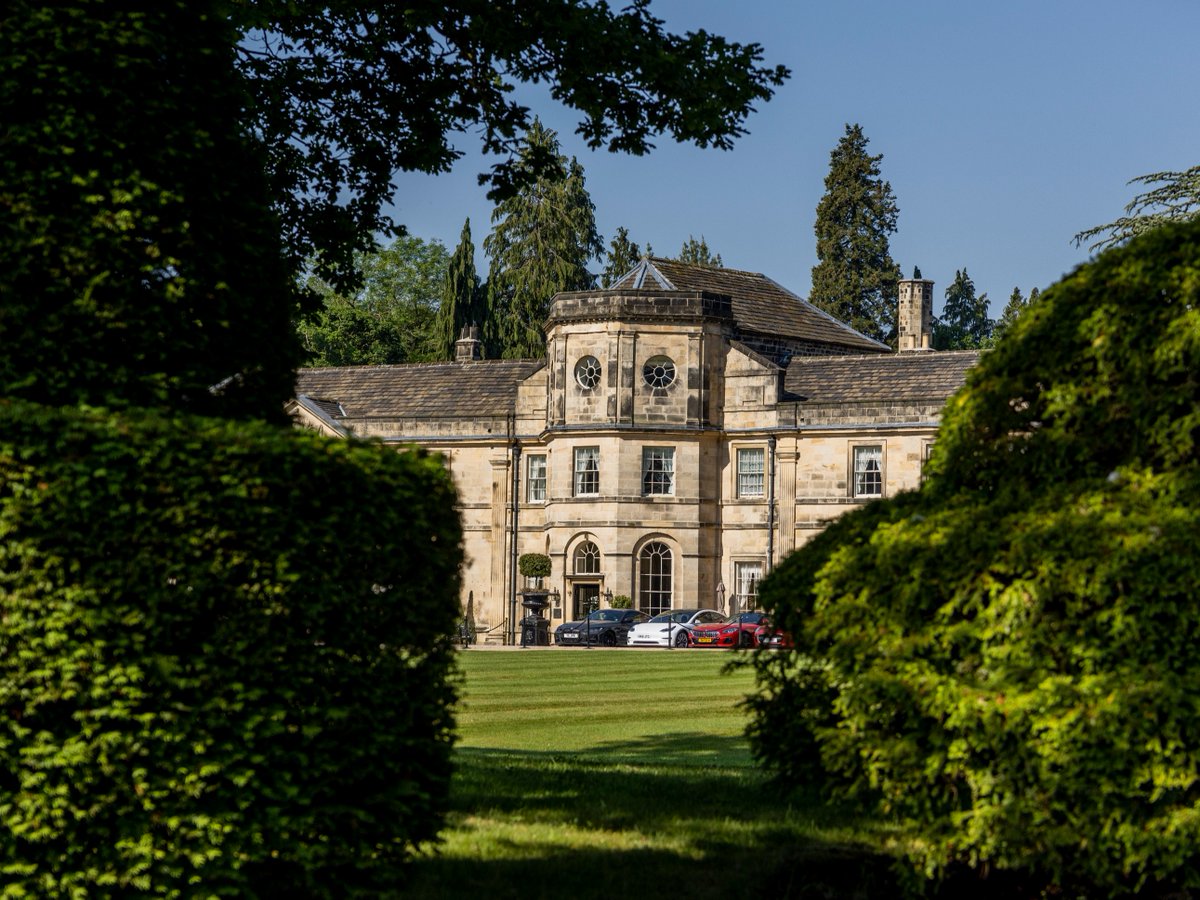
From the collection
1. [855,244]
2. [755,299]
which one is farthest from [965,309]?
[755,299]

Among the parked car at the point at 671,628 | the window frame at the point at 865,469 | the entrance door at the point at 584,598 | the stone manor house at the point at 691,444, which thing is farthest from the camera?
the entrance door at the point at 584,598

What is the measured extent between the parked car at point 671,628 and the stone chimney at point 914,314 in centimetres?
2263

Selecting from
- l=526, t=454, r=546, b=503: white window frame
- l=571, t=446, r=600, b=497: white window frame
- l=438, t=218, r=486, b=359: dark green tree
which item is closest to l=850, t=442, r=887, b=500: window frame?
l=571, t=446, r=600, b=497: white window frame

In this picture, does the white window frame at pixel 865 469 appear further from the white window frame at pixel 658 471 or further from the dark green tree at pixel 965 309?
the dark green tree at pixel 965 309

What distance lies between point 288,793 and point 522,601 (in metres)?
51.9

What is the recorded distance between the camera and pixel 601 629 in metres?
50.5

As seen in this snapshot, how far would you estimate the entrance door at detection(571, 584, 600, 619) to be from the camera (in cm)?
5609

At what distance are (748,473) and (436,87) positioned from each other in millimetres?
44694

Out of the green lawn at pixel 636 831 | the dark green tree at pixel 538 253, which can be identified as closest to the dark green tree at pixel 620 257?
the dark green tree at pixel 538 253

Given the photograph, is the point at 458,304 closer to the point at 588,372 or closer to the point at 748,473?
the point at 588,372

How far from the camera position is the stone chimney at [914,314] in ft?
224

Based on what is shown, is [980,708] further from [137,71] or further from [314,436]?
[137,71]

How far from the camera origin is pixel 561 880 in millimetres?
7820

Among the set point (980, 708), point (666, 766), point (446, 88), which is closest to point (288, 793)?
point (980, 708)
